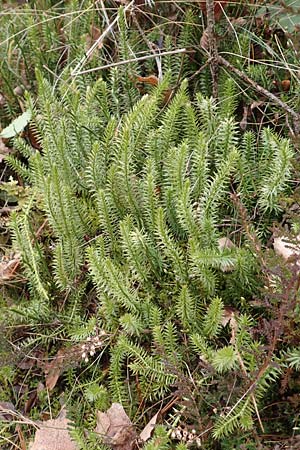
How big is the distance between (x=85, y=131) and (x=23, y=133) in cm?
55

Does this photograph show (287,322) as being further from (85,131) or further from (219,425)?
(85,131)

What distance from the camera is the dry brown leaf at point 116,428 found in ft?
7.18

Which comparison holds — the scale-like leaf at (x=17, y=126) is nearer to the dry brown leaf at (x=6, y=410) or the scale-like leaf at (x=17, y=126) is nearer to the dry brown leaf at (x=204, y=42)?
the dry brown leaf at (x=204, y=42)

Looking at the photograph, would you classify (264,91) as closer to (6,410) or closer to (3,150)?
(3,150)

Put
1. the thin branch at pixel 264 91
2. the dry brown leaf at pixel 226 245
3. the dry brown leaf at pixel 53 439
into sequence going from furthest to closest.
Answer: the thin branch at pixel 264 91 → the dry brown leaf at pixel 226 245 → the dry brown leaf at pixel 53 439

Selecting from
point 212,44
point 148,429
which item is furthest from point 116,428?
point 212,44

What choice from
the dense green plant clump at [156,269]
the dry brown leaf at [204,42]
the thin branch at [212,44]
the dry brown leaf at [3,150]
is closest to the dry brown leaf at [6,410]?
the dense green plant clump at [156,269]

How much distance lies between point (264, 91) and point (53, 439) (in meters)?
1.75

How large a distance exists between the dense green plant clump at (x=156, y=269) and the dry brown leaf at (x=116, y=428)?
0.16ft

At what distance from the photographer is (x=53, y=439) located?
2.30 meters

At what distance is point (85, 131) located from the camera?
9.25ft

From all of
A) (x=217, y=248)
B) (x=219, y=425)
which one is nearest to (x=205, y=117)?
(x=217, y=248)

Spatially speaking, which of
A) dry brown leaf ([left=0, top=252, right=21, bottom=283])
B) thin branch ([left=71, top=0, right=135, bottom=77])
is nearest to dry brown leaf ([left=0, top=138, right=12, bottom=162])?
thin branch ([left=71, top=0, right=135, bottom=77])

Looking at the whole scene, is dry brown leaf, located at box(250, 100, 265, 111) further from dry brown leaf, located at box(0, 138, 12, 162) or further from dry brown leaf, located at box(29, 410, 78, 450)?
dry brown leaf, located at box(29, 410, 78, 450)
